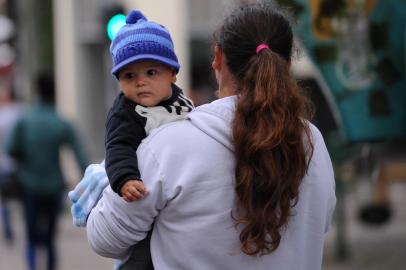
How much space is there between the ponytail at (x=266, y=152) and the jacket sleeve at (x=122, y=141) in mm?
269

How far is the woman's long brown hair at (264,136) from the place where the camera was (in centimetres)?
288

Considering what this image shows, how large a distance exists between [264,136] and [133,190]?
0.36 meters

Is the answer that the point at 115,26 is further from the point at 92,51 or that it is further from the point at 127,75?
the point at 92,51

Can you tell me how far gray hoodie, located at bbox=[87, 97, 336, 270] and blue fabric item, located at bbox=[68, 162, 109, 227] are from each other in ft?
0.49

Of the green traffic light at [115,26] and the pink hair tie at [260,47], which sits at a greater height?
the pink hair tie at [260,47]

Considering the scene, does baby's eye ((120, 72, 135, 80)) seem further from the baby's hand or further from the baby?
the baby's hand

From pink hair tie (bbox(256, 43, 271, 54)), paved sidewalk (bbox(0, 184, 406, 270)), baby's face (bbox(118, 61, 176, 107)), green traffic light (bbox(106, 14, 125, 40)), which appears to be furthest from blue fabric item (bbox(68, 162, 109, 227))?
paved sidewalk (bbox(0, 184, 406, 270))

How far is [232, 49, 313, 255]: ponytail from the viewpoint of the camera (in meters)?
2.88

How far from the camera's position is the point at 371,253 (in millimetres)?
11148

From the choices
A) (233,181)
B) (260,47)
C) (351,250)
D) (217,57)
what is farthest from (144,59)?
(351,250)

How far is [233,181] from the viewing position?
2902 millimetres

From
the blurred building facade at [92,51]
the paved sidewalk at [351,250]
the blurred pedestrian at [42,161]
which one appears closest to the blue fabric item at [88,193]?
the blurred pedestrian at [42,161]

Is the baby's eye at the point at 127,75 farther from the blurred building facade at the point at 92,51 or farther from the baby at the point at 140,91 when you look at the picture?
the blurred building facade at the point at 92,51

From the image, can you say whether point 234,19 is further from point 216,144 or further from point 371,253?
point 371,253
